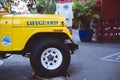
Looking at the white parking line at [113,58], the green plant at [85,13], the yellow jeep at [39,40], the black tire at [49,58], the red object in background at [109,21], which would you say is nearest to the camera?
the yellow jeep at [39,40]

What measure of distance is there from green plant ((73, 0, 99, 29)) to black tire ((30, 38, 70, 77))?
23.0 feet

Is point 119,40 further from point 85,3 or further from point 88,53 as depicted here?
point 88,53

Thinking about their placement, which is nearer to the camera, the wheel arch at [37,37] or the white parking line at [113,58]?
the wheel arch at [37,37]

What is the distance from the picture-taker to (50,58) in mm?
8125

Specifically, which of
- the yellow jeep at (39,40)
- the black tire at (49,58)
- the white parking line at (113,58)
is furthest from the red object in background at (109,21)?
the black tire at (49,58)

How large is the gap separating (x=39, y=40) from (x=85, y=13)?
7141 millimetres

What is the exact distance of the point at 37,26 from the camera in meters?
8.05

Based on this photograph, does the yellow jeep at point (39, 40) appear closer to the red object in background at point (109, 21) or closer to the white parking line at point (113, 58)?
the white parking line at point (113, 58)

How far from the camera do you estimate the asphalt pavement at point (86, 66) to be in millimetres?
8083

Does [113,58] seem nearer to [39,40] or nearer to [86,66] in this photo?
[86,66]

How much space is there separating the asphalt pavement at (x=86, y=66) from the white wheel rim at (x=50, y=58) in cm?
36

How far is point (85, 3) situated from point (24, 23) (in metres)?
7.73

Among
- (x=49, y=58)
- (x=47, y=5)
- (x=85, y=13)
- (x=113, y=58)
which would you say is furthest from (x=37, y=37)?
(x=47, y=5)

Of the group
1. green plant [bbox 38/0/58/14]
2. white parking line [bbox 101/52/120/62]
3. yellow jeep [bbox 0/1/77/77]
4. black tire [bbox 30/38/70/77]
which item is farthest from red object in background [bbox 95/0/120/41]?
black tire [bbox 30/38/70/77]
